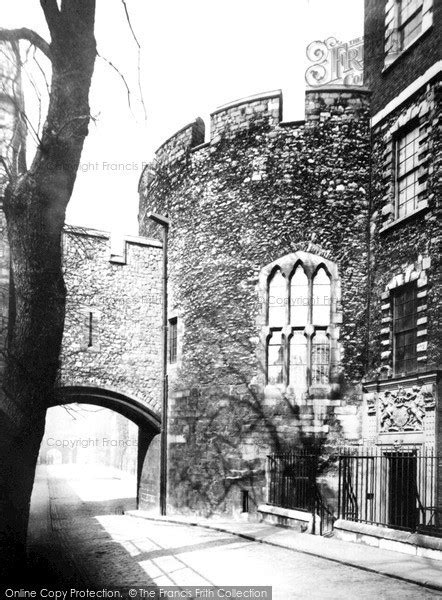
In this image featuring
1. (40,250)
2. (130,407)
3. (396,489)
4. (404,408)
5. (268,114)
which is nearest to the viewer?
(40,250)

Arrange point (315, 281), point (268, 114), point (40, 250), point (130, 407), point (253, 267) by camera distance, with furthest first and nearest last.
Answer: point (130, 407) < point (268, 114) < point (253, 267) < point (315, 281) < point (40, 250)

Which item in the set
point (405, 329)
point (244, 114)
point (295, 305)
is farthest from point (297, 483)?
point (244, 114)

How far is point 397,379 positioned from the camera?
12.9 m

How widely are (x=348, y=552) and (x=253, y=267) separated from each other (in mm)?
6971

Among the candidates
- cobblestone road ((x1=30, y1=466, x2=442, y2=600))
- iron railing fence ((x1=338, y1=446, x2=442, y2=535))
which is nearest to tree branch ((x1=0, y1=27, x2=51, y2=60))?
cobblestone road ((x1=30, y1=466, x2=442, y2=600))

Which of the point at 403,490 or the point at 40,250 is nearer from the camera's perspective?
the point at 40,250

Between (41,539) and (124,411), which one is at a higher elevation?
(124,411)

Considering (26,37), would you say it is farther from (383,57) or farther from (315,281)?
(383,57)

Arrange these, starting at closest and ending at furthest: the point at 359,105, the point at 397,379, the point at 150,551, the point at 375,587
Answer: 1. the point at 375,587
2. the point at 150,551
3. the point at 397,379
4. the point at 359,105

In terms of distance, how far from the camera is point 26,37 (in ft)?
18.9

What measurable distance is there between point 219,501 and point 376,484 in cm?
374

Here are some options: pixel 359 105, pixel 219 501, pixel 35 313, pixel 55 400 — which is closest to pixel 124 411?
pixel 55 400

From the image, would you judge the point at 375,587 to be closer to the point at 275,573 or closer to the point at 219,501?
the point at 275,573

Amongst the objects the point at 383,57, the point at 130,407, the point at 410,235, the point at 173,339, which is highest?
the point at 383,57
